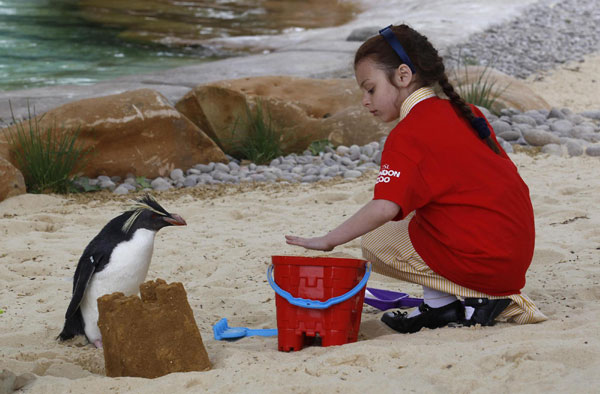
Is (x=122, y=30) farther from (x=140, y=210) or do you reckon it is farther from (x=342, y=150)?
(x=140, y=210)

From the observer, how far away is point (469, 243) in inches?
108

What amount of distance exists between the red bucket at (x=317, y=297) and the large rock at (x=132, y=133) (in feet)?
12.3

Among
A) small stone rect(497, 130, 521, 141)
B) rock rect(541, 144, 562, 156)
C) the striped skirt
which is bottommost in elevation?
rock rect(541, 144, 562, 156)

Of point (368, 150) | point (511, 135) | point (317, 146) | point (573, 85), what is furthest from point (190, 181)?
point (573, 85)

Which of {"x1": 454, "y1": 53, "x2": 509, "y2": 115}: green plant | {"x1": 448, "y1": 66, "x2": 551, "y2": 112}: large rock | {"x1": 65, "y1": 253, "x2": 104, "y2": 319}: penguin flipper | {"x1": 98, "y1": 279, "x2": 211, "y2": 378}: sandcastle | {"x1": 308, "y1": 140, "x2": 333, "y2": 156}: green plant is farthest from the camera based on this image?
{"x1": 448, "y1": 66, "x2": 551, "y2": 112}: large rock

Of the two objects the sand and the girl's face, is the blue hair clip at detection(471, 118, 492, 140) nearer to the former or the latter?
the girl's face

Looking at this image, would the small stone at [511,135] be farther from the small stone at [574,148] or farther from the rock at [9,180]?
the rock at [9,180]

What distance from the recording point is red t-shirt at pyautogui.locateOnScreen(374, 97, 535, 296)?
2.66 m

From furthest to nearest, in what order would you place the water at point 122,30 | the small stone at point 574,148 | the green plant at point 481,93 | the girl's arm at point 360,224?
the water at point 122,30 → the green plant at point 481,93 → the small stone at point 574,148 → the girl's arm at point 360,224

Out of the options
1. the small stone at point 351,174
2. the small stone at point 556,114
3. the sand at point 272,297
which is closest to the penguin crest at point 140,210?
the sand at point 272,297

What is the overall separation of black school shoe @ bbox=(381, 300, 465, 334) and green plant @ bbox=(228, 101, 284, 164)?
12.7ft

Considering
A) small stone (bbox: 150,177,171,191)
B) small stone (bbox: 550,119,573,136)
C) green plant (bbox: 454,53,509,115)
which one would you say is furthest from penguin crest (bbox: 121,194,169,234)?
small stone (bbox: 550,119,573,136)

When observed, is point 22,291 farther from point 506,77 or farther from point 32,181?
point 506,77

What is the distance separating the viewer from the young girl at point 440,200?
2.66 m
